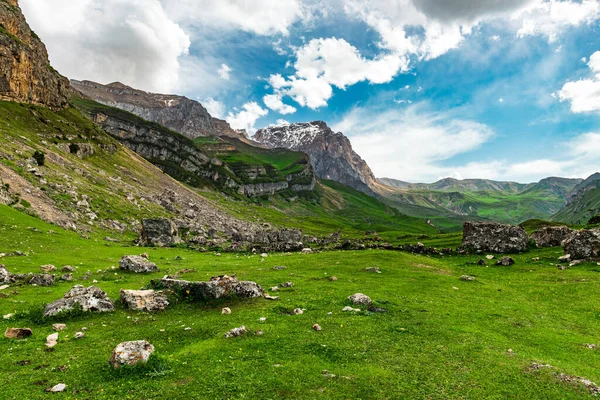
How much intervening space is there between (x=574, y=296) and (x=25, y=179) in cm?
8050

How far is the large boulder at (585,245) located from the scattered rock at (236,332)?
41.9 meters

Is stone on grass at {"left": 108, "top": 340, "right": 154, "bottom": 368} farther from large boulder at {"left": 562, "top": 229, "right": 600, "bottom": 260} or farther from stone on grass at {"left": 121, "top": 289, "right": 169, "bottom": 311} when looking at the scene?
large boulder at {"left": 562, "top": 229, "right": 600, "bottom": 260}

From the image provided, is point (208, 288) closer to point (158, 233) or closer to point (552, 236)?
point (158, 233)

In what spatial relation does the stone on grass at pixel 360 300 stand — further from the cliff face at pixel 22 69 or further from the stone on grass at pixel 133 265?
the cliff face at pixel 22 69

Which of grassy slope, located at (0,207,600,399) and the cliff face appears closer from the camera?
grassy slope, located at (0,207,600,399)

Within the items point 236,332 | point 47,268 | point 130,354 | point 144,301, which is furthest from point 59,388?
point 47,268

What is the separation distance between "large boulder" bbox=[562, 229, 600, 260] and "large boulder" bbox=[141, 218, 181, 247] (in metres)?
61.9

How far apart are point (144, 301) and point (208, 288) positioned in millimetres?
3869

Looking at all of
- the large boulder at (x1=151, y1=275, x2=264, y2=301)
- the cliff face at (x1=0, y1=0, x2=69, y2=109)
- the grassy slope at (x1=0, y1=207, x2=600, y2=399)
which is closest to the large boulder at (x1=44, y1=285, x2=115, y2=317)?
the grassy slope at (x1=0, y1=207, x2=600, y2=399)

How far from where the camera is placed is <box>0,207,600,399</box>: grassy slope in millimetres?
10977

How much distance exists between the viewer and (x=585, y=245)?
37.1 metres

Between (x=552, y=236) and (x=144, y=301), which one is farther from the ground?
(x=552, y=236)

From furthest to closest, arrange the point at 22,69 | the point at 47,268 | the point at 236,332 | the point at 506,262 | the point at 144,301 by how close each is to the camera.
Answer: the point at 22,69 → the point at 506,262 → the point at 47,268 → the point at 144,301 → the point at 236,332

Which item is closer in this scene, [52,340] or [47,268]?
[52,340]
